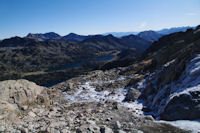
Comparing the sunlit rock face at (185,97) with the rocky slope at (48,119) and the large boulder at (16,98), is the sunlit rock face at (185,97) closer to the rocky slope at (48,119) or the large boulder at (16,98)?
the rocky slope at (48,119)

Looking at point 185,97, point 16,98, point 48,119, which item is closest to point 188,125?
point 185,97

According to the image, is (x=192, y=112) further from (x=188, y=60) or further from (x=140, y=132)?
(x=188, y=60)

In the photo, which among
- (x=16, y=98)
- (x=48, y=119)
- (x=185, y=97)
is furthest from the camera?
(x=16, y=98)

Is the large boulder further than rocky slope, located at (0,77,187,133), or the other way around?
the large boulder

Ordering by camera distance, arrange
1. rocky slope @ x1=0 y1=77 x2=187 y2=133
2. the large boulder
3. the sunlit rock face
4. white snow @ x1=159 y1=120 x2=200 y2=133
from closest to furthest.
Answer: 1. white snow @ x1=159 y1=120 x2=200 y2=133
2. rocky slope @ x1=0 y1=77 x2=187 y2=133
3. the sunlit rock face
4. the large boulder

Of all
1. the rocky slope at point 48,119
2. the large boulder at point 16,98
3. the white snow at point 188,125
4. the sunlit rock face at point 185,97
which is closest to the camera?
the white snow at point 188,125

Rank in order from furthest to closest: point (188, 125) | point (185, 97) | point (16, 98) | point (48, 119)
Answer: point (16, 98) < point (48, 119) < point (185, 97) < point (188, 125)

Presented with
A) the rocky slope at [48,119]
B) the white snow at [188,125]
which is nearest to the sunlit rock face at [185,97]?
the white snow at [188,125]

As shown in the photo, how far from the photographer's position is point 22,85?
50.3 feet

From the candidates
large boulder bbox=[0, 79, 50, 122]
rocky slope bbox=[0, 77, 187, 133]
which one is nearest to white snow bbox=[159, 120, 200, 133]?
rocky slope bbox=[0, 77, 187, 133]

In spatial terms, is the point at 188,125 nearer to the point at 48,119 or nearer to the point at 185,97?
the point at 185,97

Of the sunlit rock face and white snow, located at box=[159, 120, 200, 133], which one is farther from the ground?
the sunlit rock face

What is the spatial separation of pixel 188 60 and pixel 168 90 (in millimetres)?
3834

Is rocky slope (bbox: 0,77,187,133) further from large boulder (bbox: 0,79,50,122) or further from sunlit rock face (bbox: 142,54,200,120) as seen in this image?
sunlit rock face (bbox: 142,54,200,120)
